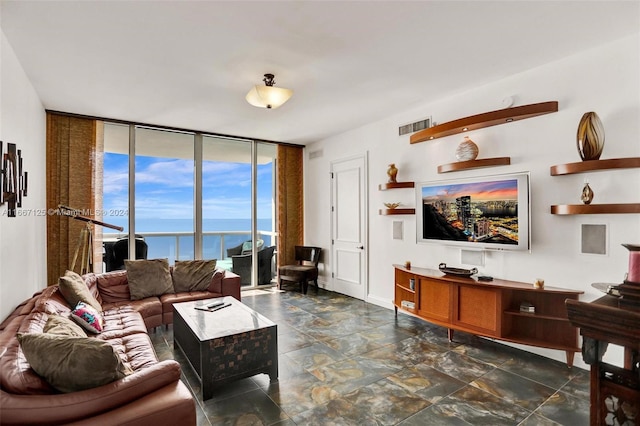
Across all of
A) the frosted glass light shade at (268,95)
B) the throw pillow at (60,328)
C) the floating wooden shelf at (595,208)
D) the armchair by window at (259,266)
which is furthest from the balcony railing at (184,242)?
the floating wooden shelf at (595,208)

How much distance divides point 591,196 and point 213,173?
5.16 meters

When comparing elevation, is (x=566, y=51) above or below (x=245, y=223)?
above

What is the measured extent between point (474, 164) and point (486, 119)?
47 cm

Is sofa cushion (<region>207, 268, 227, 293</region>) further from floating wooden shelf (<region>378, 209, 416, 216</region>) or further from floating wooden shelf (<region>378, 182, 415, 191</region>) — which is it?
floating wooden shelf (<region>378, 182, 415, 191</region>)

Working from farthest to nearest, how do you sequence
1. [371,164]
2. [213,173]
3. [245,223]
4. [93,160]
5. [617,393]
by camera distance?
[245,223], [213,173], [371,164], [93,160], [617,393]

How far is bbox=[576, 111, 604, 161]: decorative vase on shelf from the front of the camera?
268 cm

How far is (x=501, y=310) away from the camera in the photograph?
3156 mm

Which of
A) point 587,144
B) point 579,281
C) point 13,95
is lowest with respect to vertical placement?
point 579,281

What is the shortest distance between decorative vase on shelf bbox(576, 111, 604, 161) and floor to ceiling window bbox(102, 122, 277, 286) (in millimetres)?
4852

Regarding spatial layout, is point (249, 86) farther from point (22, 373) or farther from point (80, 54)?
point (22, 373)

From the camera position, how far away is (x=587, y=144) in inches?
106

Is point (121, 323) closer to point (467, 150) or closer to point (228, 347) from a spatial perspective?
point (228, 347)

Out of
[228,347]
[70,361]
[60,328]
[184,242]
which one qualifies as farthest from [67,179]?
[70,361]

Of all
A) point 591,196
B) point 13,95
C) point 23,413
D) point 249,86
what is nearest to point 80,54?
point 13,95
